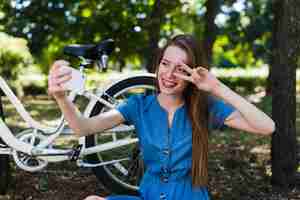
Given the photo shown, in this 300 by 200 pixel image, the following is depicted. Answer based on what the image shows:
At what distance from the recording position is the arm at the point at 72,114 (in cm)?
191

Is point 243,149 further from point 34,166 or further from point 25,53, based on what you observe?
point 25,53

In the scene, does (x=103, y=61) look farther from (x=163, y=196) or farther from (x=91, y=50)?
(x=163, y=196)

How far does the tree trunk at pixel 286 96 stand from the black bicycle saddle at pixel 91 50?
1275mm

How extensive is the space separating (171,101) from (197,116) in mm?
160

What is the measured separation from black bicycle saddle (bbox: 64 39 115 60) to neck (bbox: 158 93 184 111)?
46.3 inches

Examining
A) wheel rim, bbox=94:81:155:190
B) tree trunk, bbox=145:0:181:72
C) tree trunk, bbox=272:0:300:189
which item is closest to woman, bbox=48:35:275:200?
wheel rim, bbox=94:81:155:190

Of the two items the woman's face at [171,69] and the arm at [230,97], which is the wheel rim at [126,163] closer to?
the woman's face at [171,69]

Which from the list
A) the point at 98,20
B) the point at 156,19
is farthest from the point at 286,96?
the point at 98,20

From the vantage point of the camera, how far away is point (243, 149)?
5.43m

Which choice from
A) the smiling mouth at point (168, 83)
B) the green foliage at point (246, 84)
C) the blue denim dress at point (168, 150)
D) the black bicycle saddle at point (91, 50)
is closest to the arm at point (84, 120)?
the blue denim dress at point (168, 150)

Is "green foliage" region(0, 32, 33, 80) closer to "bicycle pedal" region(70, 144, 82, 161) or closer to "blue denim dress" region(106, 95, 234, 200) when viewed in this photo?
"bicycle pedal" region(70, 144, 82, 161)

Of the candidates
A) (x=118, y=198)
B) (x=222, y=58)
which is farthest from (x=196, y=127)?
(x=222, y=58)

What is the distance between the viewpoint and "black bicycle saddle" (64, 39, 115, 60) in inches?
134

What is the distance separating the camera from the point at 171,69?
7.38 feet
